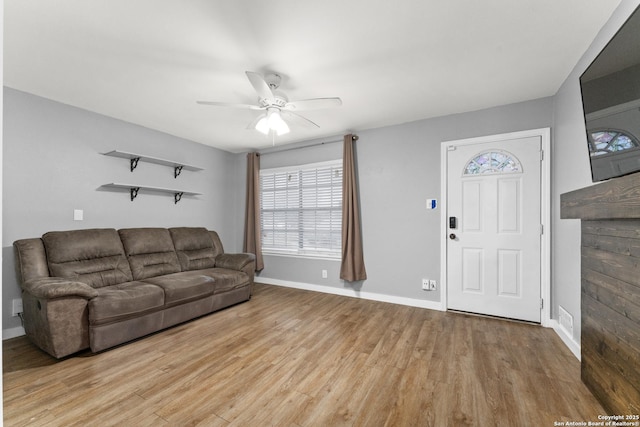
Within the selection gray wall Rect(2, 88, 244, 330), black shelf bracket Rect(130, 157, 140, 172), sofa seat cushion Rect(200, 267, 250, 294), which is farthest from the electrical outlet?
black shelf bracket Rect(130, 157, 140, 172)

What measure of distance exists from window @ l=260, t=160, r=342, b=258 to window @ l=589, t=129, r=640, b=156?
2.94 m

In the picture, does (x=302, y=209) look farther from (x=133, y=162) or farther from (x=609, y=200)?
(x=609, y=200)

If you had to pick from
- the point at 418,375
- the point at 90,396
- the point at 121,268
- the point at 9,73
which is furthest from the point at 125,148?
the point at 418,375

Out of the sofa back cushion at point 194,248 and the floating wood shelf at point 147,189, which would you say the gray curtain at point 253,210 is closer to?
the sofa back cushion at point 194,248

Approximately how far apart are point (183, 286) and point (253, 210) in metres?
2.12

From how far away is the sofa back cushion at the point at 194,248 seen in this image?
4.19 m

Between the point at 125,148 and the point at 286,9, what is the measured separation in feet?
9.89

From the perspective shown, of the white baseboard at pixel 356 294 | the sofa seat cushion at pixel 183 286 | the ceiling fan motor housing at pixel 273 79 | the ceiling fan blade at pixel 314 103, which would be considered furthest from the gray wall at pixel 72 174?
the ceiling fan blade at pixel 314 103

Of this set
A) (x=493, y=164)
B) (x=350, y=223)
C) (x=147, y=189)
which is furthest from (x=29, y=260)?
(x=493, y=164)

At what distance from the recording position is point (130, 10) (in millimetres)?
2033

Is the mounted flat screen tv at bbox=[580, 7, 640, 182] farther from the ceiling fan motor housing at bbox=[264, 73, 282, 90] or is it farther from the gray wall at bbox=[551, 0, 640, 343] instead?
the ceiling fan motor housing at bbox=[264, 73, 282, 90]

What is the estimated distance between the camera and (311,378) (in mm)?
2303

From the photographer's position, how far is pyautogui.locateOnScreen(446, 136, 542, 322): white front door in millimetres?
3289

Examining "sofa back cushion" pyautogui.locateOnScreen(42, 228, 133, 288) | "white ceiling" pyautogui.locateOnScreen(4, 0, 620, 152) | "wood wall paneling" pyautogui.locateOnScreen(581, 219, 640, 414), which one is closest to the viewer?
"wood wall paneling" pyautogui.locateOnScreen(581, 219, 640, 414)
